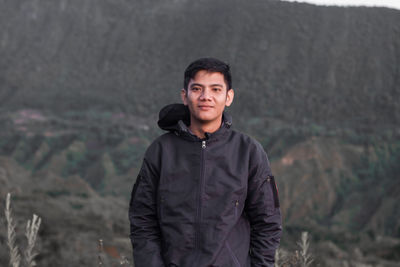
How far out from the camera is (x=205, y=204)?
74.5 inches

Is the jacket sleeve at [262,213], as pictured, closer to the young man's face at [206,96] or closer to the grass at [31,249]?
the young man's face at [206,96]

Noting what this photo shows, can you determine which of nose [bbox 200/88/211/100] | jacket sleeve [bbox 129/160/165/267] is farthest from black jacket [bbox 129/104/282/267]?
nose [bbox 200/88/211/100]

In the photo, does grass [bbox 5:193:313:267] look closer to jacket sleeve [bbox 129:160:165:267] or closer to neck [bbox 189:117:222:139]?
jacket sleeve [bbox 129:160:165:267]

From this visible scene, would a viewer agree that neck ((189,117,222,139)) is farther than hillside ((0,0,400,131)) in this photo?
No

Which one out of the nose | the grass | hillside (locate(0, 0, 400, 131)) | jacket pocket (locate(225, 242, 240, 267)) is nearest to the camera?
jacket pocket (locate(225, 242, 240, 267))

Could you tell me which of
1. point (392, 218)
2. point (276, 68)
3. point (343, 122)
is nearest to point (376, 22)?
point (276, 68)

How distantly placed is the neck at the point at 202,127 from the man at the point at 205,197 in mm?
20

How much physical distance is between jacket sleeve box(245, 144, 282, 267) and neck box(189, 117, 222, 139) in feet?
0.72

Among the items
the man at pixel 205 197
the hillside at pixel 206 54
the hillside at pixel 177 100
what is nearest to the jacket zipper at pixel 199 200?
the man at pixel 205 197

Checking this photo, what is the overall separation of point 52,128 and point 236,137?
99.4 feet

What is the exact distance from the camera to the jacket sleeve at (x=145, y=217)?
75.1 inches

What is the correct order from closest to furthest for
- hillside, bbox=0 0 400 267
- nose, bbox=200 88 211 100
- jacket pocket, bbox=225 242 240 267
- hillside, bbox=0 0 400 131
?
jacket pocket, bbox=225 242 240 267 → nose, bbox=200 88 211 100 → hillside, bbox=0 0 400 267 → hillside, bbox=0 0 400 131

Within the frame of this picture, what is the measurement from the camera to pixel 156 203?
6.45 ft

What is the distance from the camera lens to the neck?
2.03 m
